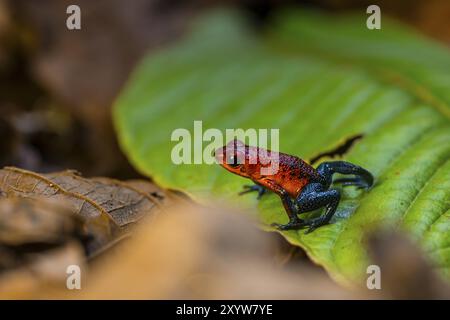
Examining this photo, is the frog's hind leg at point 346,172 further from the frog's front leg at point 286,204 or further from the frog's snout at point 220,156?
the frog's snout at point 220,156

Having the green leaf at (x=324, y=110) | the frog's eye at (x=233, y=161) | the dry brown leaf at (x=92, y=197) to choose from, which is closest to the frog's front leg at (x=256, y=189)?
the green leaf at (x=324, y=110)

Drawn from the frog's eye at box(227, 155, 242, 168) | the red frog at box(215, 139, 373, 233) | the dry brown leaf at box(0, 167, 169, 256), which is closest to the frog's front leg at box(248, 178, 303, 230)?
the red frog at box(215, 139, 373, 233)

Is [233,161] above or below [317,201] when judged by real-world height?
above

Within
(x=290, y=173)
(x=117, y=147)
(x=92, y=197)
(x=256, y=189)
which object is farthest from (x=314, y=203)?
(x=117, y=147)

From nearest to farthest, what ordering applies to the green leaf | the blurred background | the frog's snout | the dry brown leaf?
the green leaf
the dry brown leaf
the frog's snout
the blurred background

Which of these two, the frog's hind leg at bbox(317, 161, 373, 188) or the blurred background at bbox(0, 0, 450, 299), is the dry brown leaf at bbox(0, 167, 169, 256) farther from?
the frog's hind leg at bbox(317, 161, 373, 188)

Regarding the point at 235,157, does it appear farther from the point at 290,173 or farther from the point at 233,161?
the point at 290,173

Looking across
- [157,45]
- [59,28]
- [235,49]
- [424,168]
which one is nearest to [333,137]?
[424,168]
